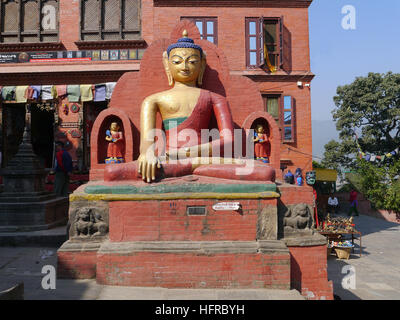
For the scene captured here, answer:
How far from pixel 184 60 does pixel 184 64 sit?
3.1 inches

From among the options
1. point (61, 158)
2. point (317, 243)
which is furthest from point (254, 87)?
point (61, 158)

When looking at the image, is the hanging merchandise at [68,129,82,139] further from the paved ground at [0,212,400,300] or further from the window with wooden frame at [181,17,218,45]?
the paved ground at [0,212,400,300]

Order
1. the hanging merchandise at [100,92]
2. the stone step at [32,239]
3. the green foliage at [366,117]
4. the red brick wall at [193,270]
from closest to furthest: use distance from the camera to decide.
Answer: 1. the red brick wall at [193,270]
2. the stone step at [32,239]
3. the hanging merchandise at [100,92]
4. the green foliage at [366,117]

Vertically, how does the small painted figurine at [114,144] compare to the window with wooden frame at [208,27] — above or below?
below

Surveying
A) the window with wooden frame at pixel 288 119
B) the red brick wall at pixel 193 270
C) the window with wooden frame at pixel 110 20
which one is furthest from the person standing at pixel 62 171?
the window with wooden frame at pixel 288 119

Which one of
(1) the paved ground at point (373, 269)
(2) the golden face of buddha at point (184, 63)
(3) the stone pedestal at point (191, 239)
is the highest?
(2) the golden face of buddha at point (184, 63)

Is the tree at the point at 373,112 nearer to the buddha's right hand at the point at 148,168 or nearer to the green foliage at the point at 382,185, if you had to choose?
the green foliage at the point at 382,185

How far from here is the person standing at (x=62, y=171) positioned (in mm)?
9336

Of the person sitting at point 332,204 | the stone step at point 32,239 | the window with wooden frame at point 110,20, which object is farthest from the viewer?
the person sitting at point 332,204

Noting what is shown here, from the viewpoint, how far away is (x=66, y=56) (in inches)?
585

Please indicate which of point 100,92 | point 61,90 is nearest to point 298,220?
point 100,92

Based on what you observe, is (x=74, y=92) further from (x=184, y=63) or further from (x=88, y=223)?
(x=88, y=223)

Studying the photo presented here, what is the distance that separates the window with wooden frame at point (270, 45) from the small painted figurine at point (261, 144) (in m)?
9.40

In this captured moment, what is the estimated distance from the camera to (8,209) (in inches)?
297
